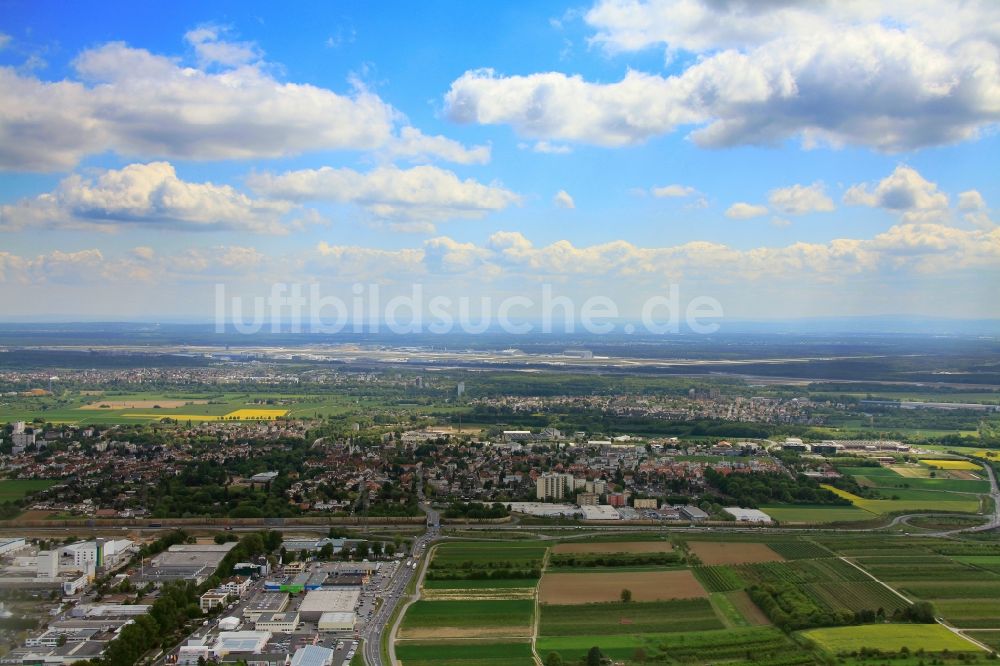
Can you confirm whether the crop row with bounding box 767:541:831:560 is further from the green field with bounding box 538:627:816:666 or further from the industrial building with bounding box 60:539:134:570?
the industrial building with bounding box 60:539:134:570

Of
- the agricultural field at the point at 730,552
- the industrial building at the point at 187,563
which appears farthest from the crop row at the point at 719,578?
the industrial building at the point at 187,563

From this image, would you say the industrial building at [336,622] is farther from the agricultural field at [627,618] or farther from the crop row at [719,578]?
the crop row at [719,578]

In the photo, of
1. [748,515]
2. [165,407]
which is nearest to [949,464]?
[748,515]

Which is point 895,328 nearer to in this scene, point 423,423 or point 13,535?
point 423,423

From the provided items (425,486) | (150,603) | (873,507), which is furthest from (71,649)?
(873,507)

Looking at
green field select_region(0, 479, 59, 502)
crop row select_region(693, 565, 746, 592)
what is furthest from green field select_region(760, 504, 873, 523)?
green field select_region(0, 479, 59, 502)
